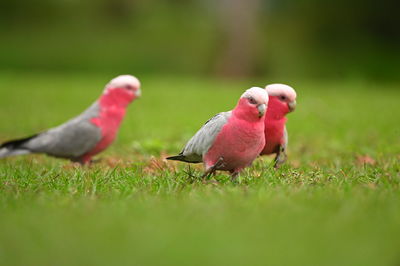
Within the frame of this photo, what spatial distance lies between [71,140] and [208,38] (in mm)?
15859

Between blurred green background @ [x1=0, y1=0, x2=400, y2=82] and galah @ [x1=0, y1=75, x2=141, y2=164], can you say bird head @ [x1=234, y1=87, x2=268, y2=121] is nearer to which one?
galah @ [x1=0, y1=75, x2=141, y2=164]

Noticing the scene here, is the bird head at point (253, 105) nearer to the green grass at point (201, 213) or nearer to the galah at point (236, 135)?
the galah at point (236, 135)

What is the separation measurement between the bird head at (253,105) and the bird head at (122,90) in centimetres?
136

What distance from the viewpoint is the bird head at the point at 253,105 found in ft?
10.1

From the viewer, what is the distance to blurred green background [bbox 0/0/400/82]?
18031 mm

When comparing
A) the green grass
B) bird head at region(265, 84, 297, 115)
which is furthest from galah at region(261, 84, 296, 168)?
the green grass

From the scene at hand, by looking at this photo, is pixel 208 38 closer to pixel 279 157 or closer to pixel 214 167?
pixel 279 157

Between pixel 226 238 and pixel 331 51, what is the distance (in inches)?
723

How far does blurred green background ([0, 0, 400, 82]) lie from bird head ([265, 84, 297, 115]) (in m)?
14.3

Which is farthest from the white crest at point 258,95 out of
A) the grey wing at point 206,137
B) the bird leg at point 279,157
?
the bird leg at point 279,157

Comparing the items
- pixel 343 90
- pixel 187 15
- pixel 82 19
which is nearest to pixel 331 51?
pixel 187 15

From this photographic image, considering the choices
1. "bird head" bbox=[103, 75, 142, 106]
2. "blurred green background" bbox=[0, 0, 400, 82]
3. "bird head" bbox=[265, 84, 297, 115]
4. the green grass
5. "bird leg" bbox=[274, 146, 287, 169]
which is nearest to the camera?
the green grass

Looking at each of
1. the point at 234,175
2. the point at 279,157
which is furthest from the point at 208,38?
the point at 234,175

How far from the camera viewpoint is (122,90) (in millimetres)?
4254
